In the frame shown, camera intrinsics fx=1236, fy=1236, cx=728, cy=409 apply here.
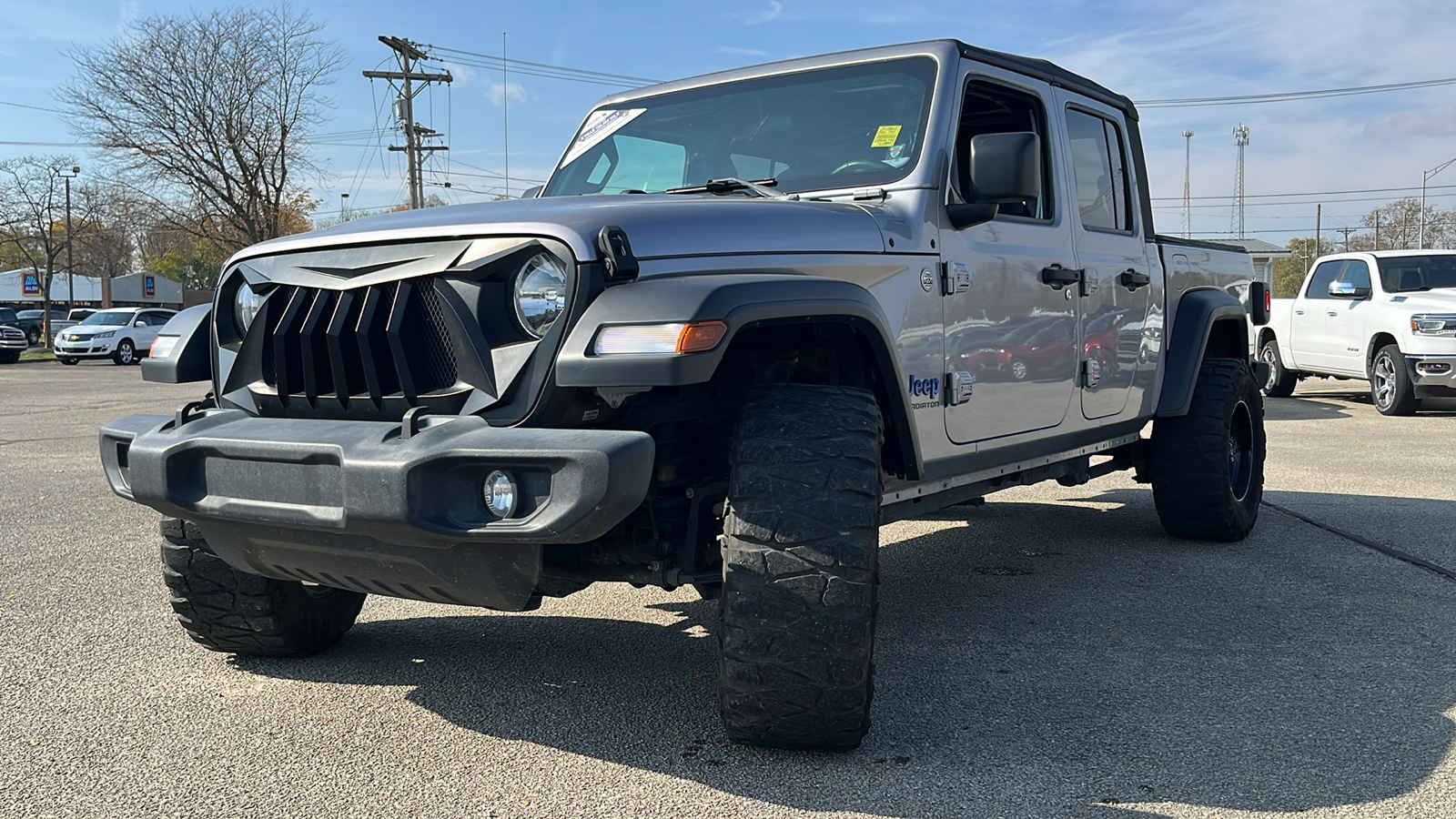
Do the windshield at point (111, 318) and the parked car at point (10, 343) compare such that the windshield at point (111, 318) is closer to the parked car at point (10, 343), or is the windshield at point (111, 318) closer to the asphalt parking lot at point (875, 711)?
the parked car at point (10, 343)

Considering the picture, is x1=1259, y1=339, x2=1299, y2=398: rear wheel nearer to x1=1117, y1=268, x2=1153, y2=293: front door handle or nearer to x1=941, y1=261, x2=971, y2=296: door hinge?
x1=1117, y1=268, x2=1153, y2=293: front door handle

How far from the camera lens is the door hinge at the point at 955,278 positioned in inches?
156

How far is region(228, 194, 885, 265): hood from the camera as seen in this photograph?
3.04 metres

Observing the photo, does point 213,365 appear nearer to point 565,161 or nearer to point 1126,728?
point 565,161

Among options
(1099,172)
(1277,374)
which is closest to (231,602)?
(1099,172)

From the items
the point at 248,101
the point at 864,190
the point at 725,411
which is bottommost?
the point at 725,411

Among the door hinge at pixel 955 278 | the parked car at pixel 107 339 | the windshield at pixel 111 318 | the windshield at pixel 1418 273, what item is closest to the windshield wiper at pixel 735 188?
the door hinge at pixel 955 278

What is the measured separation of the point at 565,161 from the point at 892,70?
4.57 ft

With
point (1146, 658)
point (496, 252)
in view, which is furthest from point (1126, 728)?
point (496, 252)

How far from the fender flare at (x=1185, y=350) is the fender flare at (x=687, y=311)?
3.03 meters

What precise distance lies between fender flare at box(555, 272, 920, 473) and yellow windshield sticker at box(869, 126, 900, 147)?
0.99 meters

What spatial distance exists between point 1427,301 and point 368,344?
1280cm

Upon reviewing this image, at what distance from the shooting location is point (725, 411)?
3.44m

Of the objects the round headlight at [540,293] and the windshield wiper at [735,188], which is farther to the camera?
the windshield wiper at [735,188]
